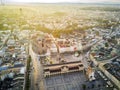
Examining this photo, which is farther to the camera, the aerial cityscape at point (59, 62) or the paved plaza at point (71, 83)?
the aerial cityscape at point (59, 62)

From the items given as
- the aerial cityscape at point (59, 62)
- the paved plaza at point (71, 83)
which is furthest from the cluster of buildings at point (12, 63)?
the paved plaza at point (71, 83)

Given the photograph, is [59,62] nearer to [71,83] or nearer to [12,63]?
[71,83]

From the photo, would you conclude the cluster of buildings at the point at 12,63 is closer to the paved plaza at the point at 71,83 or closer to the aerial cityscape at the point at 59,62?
the aerial cityscape at the point at 59,62

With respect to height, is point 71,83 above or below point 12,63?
below

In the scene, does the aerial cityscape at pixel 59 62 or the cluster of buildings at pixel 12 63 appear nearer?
the cluster of buildings at pixel 12 63

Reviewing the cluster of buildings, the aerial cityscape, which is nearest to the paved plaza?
the aerial cityscape

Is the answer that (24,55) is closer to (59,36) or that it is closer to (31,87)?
(31,87)

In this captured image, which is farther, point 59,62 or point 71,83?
point 59,62

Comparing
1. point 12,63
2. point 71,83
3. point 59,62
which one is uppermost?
point 12,63

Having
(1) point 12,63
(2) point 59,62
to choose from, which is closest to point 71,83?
(2) point 59,62

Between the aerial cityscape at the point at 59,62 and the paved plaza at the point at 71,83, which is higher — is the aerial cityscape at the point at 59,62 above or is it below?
above

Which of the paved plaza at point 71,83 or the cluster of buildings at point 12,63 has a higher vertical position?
the cluster of buildings at point 12,63

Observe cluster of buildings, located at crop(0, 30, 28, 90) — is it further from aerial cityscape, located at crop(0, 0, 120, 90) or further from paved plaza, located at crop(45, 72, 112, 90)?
paved plaza, located at crop(45, 72, 112, 90)
